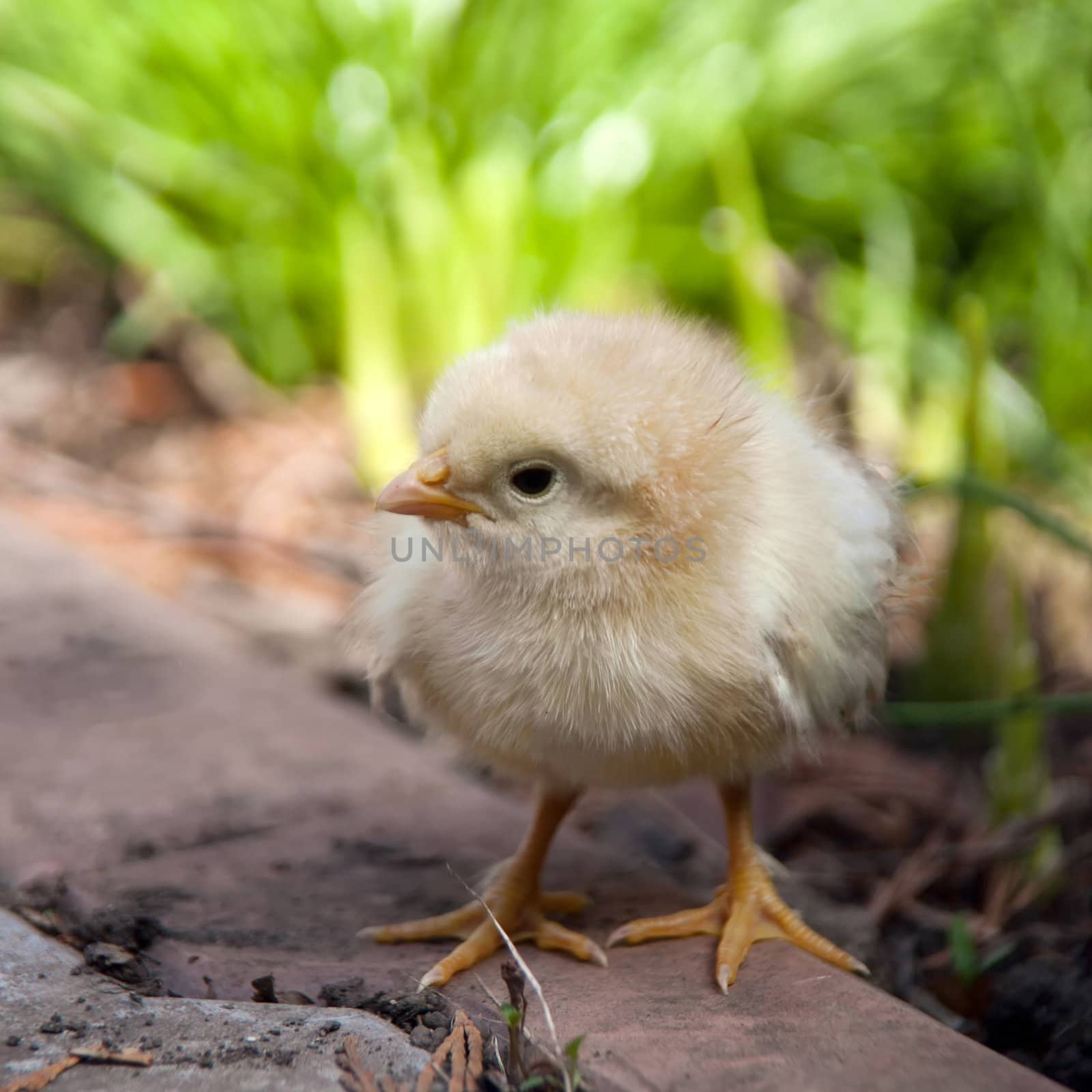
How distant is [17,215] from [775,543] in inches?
223

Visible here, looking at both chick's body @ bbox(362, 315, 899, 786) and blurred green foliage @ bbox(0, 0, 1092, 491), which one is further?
blurred green foliage @ bbox(0, 0, 1092, 491)

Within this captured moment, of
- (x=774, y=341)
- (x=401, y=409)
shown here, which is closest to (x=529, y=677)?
(x=774, y=341)

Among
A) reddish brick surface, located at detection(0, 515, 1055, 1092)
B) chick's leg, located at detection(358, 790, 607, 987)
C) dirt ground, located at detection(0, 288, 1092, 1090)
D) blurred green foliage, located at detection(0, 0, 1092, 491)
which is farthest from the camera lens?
blurred green foliage, located at detection(0, 0, 1092, 491)

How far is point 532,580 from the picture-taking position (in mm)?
2006

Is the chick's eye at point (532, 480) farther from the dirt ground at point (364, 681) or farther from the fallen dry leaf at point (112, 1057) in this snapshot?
the fallen dry leaf at point (112, 1057)

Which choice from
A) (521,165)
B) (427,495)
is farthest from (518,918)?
(521,165)

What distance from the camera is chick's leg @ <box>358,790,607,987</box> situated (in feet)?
6.77

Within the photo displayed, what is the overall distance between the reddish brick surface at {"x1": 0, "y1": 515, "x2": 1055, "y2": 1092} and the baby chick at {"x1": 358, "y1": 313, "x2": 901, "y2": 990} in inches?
5.1

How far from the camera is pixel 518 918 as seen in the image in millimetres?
2242

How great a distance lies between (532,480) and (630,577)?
241 millimetres

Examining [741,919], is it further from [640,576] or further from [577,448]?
[577,448]

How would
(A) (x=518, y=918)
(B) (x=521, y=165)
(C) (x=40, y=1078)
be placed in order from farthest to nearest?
(B) (x=521, y=165) → (A) (x=518, y=918) → (C) (x=40, y=1078)

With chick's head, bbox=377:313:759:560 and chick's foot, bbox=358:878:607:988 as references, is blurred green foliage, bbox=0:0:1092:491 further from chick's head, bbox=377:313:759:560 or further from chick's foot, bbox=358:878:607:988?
chick's foot, bbox=358:878:607:988

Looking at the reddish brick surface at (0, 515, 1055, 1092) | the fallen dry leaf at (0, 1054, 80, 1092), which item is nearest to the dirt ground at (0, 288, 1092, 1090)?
the reddish brick surface at (0, 515, 1055, 1092)
